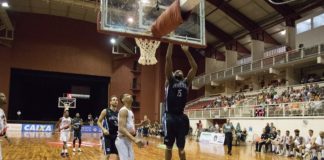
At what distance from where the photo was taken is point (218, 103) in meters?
29.8

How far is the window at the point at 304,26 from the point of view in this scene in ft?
86.4

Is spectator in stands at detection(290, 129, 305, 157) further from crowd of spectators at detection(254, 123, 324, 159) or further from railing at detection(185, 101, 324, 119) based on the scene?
railing at detection(185, 101, 324, 119)

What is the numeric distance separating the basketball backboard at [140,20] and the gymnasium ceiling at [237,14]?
64.2ft

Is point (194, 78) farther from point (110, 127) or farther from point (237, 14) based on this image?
point (110, 127)

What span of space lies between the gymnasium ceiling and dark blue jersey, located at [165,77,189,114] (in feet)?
73.9

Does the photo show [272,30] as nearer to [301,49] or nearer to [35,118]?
[301,49]

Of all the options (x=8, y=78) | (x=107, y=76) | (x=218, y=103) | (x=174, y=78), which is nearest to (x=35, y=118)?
(x=8, y=78)

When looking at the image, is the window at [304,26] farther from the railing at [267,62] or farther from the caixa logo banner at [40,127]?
the caixa logo banner at [40,127]

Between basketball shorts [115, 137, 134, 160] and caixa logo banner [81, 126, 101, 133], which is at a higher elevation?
basketball shorts [115, 137, 134, 160]

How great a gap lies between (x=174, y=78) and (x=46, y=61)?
28920mm

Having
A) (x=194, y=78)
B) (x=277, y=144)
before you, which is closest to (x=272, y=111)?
(x=277, y=144)

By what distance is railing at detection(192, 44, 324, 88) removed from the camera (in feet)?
75.4

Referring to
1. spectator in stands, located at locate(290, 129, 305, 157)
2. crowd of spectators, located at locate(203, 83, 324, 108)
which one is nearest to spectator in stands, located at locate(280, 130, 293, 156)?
spectator in stands, located at locate(290, 129, 305, 157)

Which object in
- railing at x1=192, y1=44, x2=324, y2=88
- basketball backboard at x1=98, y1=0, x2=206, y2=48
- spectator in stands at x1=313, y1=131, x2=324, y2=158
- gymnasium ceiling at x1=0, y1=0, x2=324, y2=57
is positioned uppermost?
gymnasium ceiling at x1=0, y1=0, x2=324, y2=57
